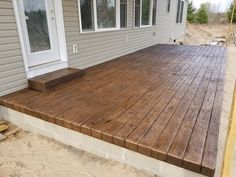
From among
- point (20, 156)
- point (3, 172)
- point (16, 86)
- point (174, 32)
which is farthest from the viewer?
point (174, 32)

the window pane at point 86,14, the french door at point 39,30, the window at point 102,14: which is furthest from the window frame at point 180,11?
the french door at point 39,30

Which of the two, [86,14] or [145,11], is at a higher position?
[145,11]

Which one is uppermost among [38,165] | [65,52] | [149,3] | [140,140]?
[149,3]

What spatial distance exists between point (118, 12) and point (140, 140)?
4.12m

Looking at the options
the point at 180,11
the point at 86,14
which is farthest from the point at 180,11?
the point at 86,14

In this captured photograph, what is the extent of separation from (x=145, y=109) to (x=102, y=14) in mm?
3004

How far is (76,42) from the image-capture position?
3770 mm

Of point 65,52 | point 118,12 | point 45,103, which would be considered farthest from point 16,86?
point 118,12

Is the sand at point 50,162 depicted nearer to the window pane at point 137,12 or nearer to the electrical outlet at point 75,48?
the electrical outlet at point 75,48

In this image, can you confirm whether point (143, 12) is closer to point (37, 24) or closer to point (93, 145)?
point (37, 24)

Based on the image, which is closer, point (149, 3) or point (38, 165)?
point (38, 165)

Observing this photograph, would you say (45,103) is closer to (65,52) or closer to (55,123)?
(55,123)

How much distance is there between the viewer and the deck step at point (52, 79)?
284 cm

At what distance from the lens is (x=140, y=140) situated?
5.64 ft
